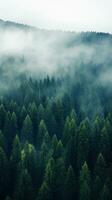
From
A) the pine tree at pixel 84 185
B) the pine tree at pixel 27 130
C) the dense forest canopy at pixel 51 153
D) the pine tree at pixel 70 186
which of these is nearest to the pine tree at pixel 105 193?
the dense forest canopy at pixel 51 153

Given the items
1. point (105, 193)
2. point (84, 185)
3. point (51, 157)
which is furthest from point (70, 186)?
point (105, 193)

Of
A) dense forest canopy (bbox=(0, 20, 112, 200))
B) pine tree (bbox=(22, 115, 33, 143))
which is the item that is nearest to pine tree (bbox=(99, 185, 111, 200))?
dense forest canopy (bbox=(0, 20, 112, 200))

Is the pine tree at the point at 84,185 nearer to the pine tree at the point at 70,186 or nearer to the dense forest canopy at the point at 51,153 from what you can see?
the dense forest canopy at the point at 51,153

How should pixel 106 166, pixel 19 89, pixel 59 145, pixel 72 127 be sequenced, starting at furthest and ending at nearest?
pixel 19 89 → pixel 72 127 → pixel 59 145 → pixel 106 166

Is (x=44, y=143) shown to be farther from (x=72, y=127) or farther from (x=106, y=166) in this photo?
(x=106, y=166)

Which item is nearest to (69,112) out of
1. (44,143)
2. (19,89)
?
(19,89)

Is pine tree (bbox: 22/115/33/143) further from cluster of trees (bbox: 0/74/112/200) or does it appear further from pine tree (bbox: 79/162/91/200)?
pine tree (bbox: 79/162/91/200)

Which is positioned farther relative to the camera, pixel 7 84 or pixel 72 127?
pixel 7 84

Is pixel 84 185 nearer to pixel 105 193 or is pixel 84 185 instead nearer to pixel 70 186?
pixel 70 186
